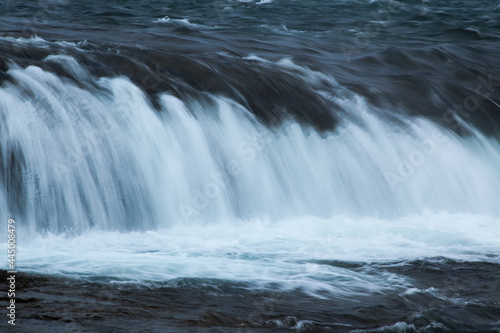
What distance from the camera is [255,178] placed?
24.5 feet

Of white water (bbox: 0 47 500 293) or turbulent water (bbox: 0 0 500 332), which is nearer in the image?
turbulent water (bbox: 0 0 500 332)

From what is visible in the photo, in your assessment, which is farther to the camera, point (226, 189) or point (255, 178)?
point (255, 178)

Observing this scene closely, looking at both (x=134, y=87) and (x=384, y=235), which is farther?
(x=134, y=87)

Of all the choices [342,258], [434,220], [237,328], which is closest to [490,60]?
[434,220]

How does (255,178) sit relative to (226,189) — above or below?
above

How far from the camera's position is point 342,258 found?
5.89 metres

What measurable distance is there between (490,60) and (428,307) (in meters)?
8.47

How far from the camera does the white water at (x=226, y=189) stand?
18.6 ft

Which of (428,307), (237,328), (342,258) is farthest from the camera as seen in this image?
(342,258)

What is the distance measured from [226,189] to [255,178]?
1.36 ft

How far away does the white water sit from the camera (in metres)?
5.68

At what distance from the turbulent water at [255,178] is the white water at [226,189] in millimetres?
20

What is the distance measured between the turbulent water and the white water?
2cm

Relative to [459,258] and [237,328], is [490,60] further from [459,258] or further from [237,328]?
[237,328]
